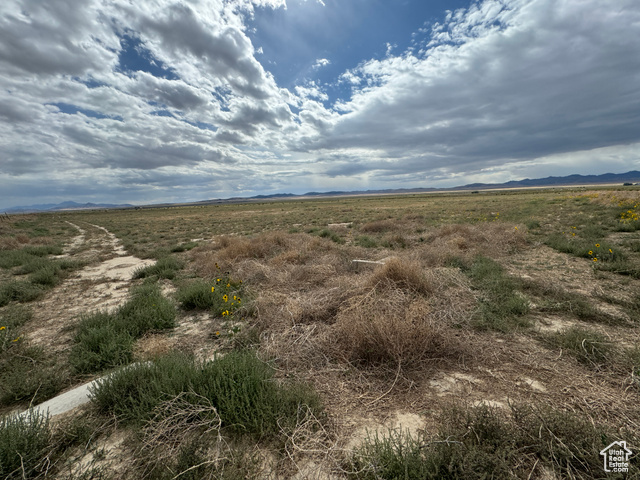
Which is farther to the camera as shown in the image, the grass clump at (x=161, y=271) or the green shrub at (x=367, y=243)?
the green shrub at (x=367, y=243)

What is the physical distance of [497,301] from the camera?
15.4ft

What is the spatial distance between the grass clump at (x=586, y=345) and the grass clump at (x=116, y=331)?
5.79 metres

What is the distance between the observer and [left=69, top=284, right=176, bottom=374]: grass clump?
3369mm

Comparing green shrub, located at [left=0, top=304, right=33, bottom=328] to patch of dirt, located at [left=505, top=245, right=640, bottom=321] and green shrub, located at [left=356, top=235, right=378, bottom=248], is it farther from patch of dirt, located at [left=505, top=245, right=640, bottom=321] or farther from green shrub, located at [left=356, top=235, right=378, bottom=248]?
patch of dirt, located at [left=505, top=245, right=640, bottom=321]

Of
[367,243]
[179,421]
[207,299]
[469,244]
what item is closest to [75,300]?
[207,299]

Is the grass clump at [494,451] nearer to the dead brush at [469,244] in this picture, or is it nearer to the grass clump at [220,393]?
the grass clump at [220,393]

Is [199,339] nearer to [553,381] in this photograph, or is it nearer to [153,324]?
[153,324]

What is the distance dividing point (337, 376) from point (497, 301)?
11.8 ft

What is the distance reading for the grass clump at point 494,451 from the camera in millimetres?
1753

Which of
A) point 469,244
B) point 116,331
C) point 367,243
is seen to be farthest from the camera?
point 367,243

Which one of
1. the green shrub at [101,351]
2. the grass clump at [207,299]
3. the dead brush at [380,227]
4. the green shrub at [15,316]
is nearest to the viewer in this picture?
the green shrub at [101,351]

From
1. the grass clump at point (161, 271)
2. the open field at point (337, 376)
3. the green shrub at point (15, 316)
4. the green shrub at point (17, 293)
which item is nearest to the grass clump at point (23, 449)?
the open field at point (337, 376)

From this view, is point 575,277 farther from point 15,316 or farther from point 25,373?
point 15,316

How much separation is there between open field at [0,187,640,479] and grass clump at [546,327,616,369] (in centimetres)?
3
